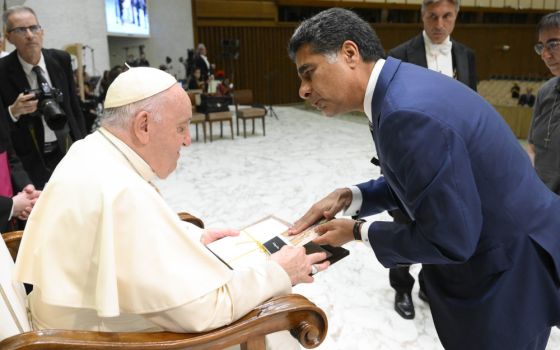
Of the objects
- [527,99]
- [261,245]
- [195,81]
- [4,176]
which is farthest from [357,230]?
[195,81]

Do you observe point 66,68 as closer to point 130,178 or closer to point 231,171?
point 130,178

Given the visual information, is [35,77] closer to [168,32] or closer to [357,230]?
[357,230]

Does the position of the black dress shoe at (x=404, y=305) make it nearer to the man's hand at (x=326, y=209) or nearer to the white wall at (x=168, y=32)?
the man's hand at (x=326, y=209)

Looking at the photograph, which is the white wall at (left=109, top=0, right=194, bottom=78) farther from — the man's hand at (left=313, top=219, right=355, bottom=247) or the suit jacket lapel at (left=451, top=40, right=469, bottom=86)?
the man's hand at (left=313, top=219, right=355, bottom=247)

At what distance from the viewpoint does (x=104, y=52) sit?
320 inches

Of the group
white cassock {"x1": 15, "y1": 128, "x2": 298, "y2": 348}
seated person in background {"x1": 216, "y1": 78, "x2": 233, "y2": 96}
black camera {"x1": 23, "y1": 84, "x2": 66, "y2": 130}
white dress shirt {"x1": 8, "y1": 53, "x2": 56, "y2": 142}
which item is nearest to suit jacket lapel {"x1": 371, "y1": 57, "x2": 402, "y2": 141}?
white cassock {"x1": 15, "y1": 128, "x2": 298, "y2": 348}

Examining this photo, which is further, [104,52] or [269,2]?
[269,2]

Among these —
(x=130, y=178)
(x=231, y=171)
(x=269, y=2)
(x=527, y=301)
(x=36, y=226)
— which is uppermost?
(x=269, y=2)

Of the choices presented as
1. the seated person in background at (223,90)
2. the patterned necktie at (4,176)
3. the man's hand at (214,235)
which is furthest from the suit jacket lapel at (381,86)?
the seated person in background at (223,90)

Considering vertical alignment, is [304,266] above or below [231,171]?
above

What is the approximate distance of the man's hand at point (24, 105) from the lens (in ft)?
7.96

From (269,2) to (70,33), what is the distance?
6.82 metres

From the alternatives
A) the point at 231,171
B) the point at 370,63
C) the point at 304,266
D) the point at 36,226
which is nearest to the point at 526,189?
the point at 370,63

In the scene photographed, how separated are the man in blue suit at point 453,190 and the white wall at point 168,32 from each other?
36.0 feet
